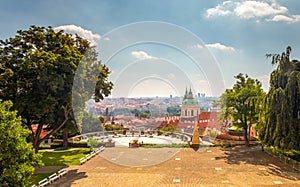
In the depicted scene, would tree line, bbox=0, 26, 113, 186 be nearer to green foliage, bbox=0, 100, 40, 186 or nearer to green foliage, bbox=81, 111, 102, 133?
green foliage, bbox=0, 100, 40, 186

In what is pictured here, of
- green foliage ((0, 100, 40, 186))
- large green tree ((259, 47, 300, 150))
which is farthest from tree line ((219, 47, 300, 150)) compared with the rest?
green foliage ((0, 100, 40, 186))

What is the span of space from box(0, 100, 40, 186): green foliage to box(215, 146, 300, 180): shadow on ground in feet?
41.0

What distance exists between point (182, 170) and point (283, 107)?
26.0 ft

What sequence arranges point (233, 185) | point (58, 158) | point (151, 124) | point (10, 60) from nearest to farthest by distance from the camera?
1. point (233, 185)
2. point (10, 60)
3. point (58, 158)
4. point (151, 124)

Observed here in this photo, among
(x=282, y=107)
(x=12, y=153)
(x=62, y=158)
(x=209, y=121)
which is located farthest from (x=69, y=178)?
(x=209, y=121)

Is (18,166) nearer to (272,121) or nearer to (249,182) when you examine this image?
(249,182)

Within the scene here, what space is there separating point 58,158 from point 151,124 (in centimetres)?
1840

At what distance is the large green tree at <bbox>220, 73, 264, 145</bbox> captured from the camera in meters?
23.1

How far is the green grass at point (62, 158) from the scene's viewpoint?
1859cm

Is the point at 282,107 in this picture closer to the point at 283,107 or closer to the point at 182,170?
the point at 283,107

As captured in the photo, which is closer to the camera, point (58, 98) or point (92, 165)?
point (58, 98)

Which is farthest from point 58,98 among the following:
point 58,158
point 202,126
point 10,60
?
point 202,126

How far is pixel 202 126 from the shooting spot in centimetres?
4284

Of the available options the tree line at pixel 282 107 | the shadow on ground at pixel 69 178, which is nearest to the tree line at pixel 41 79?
the shadow on ground at pixel 69 178
